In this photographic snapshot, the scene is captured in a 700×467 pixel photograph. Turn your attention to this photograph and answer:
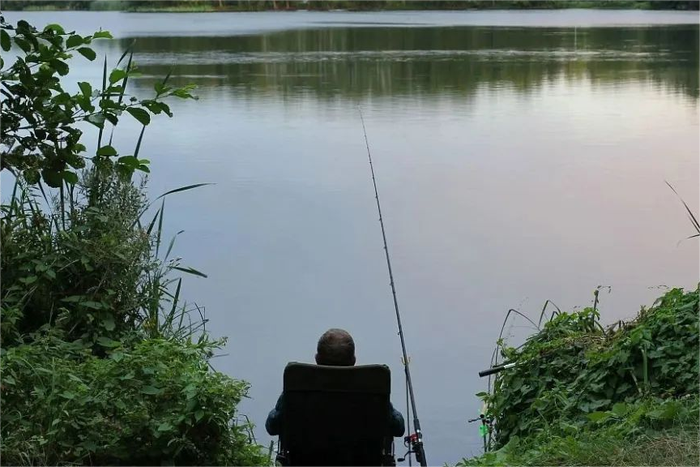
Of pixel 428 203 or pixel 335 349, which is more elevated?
pixel 335 349

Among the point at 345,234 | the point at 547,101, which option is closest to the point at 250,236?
the point at 345,234

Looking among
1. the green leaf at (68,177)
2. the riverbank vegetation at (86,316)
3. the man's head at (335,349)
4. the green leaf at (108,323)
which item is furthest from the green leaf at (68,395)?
the green leaf at (68,177)

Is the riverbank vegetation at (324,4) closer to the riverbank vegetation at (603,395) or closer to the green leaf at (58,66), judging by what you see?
the green leaf at (58,66)

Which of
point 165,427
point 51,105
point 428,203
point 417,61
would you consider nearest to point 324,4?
point 417,61

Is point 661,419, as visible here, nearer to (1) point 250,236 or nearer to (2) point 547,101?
(1) point 250,236

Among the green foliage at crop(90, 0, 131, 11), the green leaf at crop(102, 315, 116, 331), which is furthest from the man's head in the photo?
the green foliage at crop(90, 0, 131, 11)

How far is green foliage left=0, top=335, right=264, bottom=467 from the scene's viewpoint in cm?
278

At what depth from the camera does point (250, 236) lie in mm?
7355

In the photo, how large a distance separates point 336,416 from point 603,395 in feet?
3.28

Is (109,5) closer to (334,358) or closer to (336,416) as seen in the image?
(334,358)

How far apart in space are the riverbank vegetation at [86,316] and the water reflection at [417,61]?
9786mm

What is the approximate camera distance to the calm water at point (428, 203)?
5602 mm

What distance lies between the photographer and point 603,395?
3.51 metres

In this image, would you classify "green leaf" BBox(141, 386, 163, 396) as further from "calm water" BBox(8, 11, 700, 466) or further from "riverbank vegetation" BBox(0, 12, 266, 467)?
"calm water" BBox(8, 11, 700, 466)
